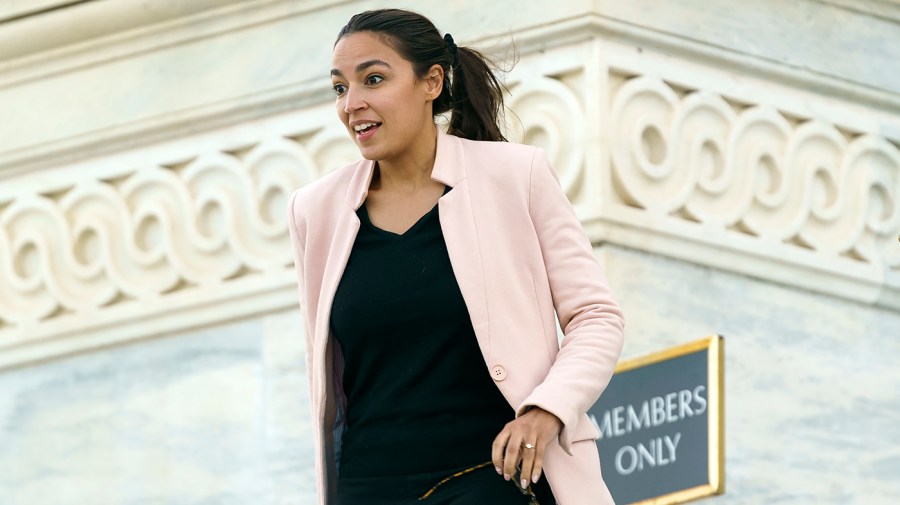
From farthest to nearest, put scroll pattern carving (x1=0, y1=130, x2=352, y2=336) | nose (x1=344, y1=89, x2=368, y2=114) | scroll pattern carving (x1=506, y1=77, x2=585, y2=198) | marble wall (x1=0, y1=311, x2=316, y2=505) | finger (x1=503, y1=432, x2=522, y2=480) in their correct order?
scroll pattern carving (x1=0, y1=130, x2=352, y2=336), marble wall (x1=0, y1=311, x2=316, y2=505), scroll pattern carving (x1=506, y1=77, x2=585, y2=198), nose (x1=344, y1=89, x2=368, y2=114), finger (x1=503, y1=432, x2=522, y2=480)

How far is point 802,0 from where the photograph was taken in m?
5.34

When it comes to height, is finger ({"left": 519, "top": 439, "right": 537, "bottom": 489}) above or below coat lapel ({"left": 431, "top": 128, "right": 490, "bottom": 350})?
below

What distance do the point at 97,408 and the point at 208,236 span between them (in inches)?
22.6

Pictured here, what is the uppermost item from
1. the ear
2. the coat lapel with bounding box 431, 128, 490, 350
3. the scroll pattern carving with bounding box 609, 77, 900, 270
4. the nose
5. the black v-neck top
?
the scroll pattern carving with bounding box 609, 77, 900, 270

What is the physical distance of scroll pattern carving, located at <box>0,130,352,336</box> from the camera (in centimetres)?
544

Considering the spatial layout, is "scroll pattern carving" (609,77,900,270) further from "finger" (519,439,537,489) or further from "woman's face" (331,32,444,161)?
"finger" (519,439,537,489)

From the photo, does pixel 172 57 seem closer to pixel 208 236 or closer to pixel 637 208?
pixel 208 236

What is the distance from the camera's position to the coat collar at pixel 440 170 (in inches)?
117

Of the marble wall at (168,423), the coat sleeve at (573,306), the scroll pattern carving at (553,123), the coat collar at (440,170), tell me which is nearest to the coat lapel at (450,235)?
the coat collar at (440,170)

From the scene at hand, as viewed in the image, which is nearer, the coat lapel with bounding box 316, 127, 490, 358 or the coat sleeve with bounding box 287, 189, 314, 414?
the coat lapel with bounding box 316, 127, 490, 358

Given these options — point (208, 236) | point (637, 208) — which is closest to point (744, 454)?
point (637, 208)

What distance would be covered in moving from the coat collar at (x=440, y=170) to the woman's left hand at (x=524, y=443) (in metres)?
0.41

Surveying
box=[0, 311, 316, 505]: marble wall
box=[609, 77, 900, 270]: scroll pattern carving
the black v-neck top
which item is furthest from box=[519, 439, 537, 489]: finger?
box=[0, 311, 316, 505]: marble wall

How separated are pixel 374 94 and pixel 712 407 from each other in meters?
2.11
